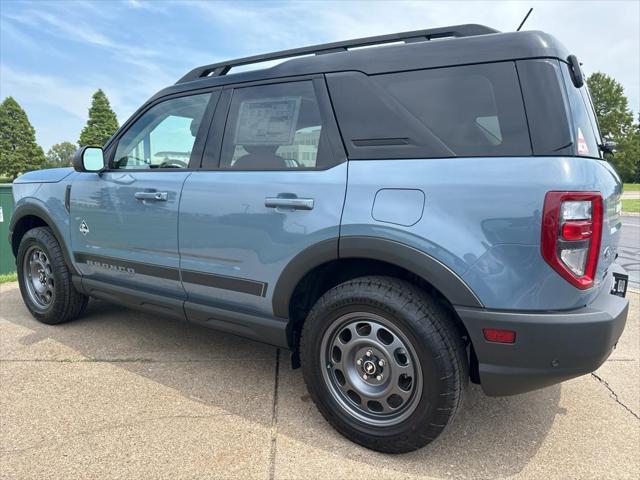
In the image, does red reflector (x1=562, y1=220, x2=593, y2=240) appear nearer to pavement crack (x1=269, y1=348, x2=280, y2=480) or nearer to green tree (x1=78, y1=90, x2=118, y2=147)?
pavement crack (x1=269, y1=348, x2=280, y2=480)

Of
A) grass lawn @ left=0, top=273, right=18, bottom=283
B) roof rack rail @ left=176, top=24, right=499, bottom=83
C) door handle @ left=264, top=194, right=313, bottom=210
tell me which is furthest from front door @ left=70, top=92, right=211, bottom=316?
grass lawn @ left=0, top=273, right=18, bottom=283

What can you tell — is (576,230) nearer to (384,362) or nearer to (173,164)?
(384,362)

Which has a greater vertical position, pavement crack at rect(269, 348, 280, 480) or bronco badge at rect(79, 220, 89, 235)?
bronco badge at rect(79, 220, 89, 235)

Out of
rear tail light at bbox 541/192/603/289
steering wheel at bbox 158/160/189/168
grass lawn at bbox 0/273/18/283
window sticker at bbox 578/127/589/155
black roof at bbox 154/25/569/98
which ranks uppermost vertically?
black roof at bbox 154/25/569/98

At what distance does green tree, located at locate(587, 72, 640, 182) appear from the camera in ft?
153

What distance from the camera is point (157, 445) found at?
7.55ft

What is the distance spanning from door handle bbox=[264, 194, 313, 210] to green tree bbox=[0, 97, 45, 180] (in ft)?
211

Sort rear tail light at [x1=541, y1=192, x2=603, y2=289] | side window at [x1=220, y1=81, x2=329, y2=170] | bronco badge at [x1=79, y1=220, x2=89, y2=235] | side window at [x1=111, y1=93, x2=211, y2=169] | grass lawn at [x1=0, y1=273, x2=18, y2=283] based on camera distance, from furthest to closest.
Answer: grass lawn at [x1=0, y1=273, x2=18, y2=283]
bronco badge at [x1=79, y1=220, x2=89, y2=235]
side window at [x1=111, y1=93, x2=211, y2=169]
side window at [x1=220, y1=81, x2=329, y2=170]
rear tail light at [x1=541, y1=192, x2=603, y2=289]

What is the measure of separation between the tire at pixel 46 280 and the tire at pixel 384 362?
2518 mm

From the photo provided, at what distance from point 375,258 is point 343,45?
127 centimetres

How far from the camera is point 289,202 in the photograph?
7.90 ft

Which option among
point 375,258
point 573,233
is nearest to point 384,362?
point 375,258

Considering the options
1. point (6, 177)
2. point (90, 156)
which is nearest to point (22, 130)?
point (6, 177)

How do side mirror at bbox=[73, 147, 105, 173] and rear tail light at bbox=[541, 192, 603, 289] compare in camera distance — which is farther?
side mirror at bbox=[73, 147, 105, 173]
